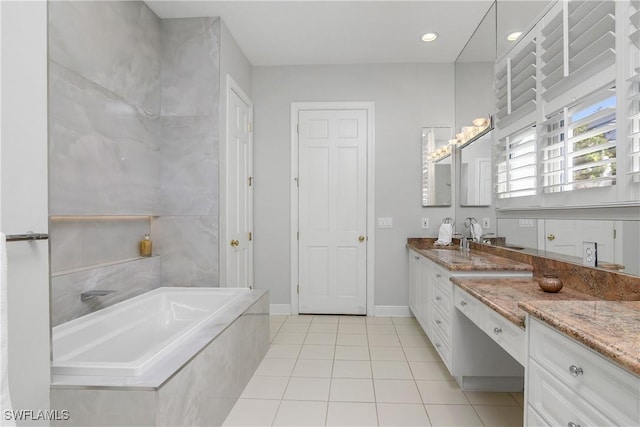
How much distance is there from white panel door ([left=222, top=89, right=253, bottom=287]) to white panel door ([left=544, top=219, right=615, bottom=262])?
247cm

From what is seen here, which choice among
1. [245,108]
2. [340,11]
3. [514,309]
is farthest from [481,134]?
[245,108]

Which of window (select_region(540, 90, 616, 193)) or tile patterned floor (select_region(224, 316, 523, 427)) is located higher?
window (select_region(540, 90, 616, 193))

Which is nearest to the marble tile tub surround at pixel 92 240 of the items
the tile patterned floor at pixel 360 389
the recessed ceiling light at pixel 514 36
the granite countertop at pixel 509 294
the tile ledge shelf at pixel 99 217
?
the tile ledge shelf at pixel 99 217

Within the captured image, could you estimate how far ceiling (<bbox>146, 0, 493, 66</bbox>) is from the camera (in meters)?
2.82

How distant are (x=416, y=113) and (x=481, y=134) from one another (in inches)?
37.8

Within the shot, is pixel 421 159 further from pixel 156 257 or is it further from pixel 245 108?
pixel 156 257

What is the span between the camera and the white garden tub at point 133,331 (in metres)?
1.44

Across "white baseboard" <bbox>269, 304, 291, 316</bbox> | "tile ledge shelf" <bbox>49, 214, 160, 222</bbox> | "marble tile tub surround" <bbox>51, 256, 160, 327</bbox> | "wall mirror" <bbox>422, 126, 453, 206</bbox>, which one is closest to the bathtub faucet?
"marble tile tub surround" <bbox>51, 256, 160, 327</bbox>

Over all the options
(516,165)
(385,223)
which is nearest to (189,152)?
(385,223)

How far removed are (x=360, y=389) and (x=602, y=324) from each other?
1622mm

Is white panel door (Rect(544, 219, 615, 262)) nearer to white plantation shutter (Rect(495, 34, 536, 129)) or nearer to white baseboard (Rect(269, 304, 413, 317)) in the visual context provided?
white plantation shutter (Rect(495, 34, 536, 129))

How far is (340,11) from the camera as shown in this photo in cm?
288

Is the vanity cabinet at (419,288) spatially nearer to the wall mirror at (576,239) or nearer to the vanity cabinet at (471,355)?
the vanity cabinet at (471,355)

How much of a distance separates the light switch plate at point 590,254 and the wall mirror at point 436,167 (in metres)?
2.09
